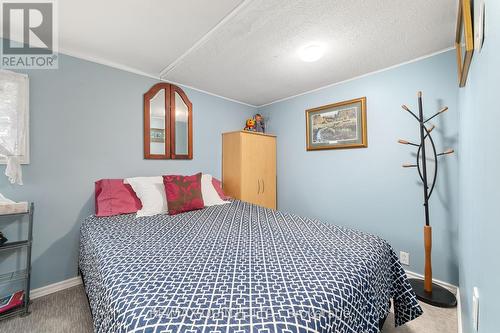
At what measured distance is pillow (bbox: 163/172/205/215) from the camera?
2.14m

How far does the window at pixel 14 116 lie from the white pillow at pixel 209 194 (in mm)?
1642

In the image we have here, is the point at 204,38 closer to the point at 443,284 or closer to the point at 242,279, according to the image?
the point at 242,279

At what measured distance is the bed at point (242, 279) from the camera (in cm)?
73

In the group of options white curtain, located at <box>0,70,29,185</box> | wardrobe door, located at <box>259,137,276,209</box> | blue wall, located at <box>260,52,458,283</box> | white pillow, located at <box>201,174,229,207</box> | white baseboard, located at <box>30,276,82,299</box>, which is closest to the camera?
white curtain, located at <box>0,70,29,185</box>

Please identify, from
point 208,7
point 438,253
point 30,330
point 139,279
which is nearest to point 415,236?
point 438,253

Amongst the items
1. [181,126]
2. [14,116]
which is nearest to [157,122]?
[181,126]

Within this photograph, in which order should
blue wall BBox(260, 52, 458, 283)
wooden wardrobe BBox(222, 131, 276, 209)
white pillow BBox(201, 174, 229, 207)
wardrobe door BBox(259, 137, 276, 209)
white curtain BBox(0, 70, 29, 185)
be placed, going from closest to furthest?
1. white curtain BBox(0, 70, 29, 185)
2. blue wall BBox(260, 52, 458, 283)
3. white pillow BBox(201, 174, 229, 207)
4. wooden wardrobe BBox(222, 131, 276, 209)
5. wardrobe door BBox(259, 137, 276, 209)

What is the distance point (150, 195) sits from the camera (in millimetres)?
2193

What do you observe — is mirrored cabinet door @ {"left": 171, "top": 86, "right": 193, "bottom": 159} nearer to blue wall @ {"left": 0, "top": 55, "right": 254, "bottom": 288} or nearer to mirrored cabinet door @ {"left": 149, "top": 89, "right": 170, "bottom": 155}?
mirrored cabinet door @ {"left": 149, "top": 89, "right": 170, "bottom": 155}

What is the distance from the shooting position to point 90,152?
2236 millimetres

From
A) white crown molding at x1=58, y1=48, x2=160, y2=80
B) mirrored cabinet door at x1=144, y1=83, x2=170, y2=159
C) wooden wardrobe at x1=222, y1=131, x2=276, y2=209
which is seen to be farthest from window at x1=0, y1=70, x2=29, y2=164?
wooden wardrobe at x1=222, y1=131, x2=276, y2=209

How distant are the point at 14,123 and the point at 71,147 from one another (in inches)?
16.8

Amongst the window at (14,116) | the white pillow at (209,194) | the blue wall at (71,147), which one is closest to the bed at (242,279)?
the blue wall at (71,147)

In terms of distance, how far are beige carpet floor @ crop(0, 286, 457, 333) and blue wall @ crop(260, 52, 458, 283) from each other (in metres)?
0.60
